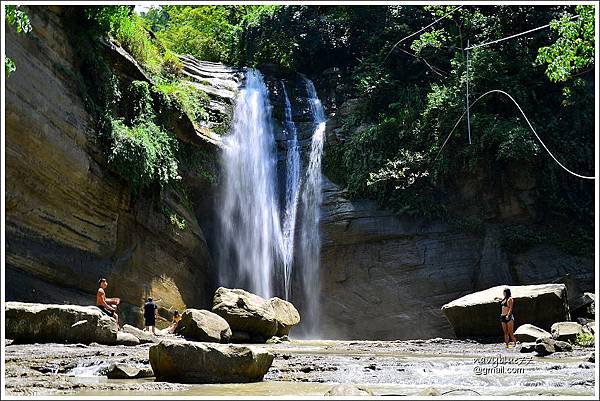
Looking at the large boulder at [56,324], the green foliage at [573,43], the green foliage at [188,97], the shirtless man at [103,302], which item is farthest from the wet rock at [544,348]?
the green foliage at [188,97]

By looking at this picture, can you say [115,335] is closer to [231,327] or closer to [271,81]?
[231,327]

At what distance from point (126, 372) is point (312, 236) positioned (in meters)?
16.1

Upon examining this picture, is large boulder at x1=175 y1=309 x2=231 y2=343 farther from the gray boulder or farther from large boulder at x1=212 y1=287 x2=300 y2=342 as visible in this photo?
the gray boulder

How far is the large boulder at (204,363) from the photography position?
7.49 metres

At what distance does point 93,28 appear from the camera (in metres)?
18.5

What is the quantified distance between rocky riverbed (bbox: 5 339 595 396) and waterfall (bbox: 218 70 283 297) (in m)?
11.7

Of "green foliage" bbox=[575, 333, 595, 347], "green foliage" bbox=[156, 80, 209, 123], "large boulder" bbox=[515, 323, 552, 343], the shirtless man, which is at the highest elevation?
"green foliage" bbox=[156, 80, 209, 123]

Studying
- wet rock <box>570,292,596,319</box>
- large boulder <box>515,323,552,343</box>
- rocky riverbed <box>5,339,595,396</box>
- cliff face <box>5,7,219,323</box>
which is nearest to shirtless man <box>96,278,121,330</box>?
cliff face <box>5,7,219,323</box>

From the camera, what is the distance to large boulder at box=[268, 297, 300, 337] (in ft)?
56.5

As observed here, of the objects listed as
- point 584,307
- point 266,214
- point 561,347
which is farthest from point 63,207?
point 584,307

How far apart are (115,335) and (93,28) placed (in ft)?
31.8

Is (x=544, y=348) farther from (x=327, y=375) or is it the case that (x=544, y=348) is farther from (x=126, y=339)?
(x=126, y=339)

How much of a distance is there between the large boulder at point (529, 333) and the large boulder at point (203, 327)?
644 cm

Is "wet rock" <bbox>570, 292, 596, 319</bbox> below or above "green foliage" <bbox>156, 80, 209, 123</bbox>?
below
